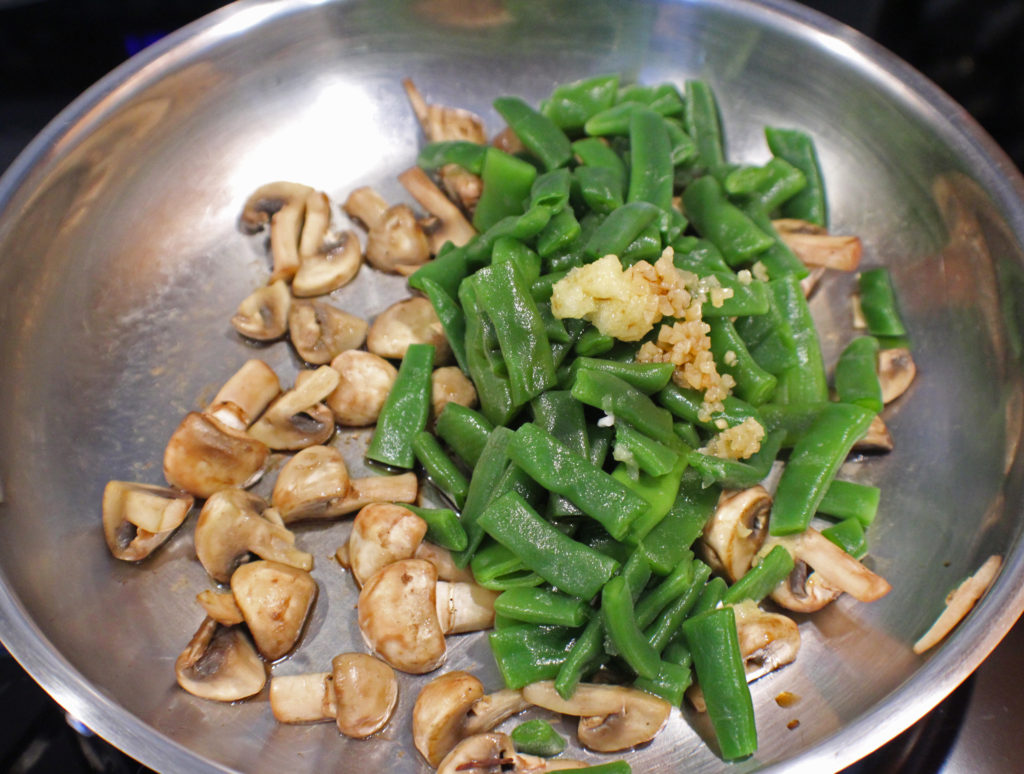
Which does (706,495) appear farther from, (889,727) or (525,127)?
(525,127)

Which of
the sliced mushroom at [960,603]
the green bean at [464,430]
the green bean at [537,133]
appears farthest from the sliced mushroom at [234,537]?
the sliced mushroom at [960,603]

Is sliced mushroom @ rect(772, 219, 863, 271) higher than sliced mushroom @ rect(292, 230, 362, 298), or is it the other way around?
sliced mushroom @ rect(292, 230, 362, 298)

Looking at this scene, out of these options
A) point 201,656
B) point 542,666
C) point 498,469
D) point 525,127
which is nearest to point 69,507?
point 201,656

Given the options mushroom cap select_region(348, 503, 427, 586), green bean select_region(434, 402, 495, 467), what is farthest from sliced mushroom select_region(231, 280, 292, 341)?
mushroom cap select_region(348, 503, 427, 586)

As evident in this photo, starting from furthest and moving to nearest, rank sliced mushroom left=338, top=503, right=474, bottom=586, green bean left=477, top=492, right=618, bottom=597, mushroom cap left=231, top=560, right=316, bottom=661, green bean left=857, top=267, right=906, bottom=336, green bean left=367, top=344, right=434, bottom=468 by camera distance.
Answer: green bean left=857, top=267, right=906, bottom=336
green bean left=367, top=344, right=434, bottom=468
sliced mushroom left=338, top=503, right=474, bottom=586
mushroom cap left=231, top=560, right=316, bottom=661
green bean left=477, top=492, right=618, bottom=597

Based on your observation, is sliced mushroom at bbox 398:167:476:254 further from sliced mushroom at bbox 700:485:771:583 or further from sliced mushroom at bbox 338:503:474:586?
sliced mushroom at bbox 700:485:771:583

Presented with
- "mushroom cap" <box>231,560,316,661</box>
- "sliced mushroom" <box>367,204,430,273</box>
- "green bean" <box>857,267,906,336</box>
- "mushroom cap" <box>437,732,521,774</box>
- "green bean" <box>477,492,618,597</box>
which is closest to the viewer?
"mushroom cap" <box>437,732,521,774</box>

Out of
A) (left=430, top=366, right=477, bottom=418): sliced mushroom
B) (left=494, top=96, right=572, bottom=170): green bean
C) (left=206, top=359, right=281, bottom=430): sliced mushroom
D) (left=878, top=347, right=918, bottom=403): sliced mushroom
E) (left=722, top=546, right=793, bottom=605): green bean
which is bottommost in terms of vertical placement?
(left=722, top=546, right=793, bottom=605): green bean

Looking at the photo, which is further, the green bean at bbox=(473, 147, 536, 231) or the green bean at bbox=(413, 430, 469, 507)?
the green bean at bbox=(473, 147, 536, 231)
